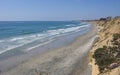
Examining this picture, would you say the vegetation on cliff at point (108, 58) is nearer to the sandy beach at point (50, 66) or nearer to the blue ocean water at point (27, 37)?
the sandy beach at point (50, 66)

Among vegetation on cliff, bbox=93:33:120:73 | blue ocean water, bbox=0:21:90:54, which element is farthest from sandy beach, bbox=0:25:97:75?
blue ocean water, bbox=0:21:90:54

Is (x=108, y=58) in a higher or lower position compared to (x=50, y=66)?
higher

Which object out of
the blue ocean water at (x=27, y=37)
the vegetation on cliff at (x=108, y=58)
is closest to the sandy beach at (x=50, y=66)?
the vegetation on cliff at (x=108, y=58)

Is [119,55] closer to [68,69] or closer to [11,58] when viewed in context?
Answer: [68,69]

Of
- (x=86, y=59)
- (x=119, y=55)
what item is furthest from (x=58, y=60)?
(x=119, y=55)

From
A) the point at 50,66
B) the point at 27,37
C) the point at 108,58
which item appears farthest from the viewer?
the point at 27,37

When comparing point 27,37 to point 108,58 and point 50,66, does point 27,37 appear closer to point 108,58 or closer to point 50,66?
point 50,66

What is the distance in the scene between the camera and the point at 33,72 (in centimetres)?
1527

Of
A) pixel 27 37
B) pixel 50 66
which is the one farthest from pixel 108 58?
pixel 27 37

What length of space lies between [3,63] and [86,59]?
715 cm

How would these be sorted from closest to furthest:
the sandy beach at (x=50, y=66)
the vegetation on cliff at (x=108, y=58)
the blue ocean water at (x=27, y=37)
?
the vegetation on cliff at (x=108, y=58)
the sandy beach at (x=50, y=66)
the blue ocean water at (x=27, y=37)

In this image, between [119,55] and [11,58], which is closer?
[119,55]

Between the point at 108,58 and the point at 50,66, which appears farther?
the point at 50,66

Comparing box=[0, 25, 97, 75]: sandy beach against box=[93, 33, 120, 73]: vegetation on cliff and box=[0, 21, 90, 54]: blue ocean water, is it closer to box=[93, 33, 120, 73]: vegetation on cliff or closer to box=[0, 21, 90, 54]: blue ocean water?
A: box=[93, 33, 120, 73]: vegetation on cliff
